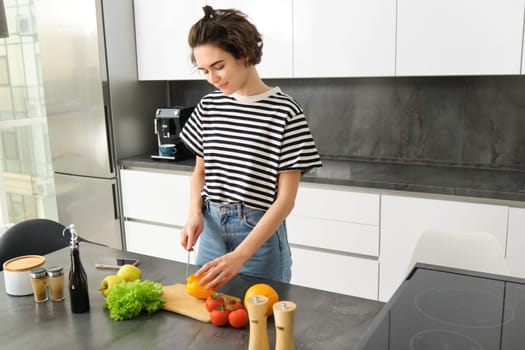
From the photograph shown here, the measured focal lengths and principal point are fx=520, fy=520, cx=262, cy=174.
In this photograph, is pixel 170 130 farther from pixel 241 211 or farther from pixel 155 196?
pixel 241 211

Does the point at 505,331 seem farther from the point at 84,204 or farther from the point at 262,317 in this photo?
the point at 84,204

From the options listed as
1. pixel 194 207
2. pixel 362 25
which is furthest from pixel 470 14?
pixel 194 207

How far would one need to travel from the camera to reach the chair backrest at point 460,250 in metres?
1.61

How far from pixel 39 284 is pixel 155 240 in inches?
74.2

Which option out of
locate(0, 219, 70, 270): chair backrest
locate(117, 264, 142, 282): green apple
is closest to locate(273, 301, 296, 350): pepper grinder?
locate(117, 264, 142, 282): green apple

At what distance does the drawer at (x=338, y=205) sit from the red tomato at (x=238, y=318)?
1.39 meters

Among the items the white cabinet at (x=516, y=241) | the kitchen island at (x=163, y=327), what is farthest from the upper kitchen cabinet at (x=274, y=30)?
the kitchen island at (x=163, y=327)

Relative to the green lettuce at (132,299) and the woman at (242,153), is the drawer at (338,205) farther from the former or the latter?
the green lettuce at (132,299)

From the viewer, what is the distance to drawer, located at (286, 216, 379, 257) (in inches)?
97.0

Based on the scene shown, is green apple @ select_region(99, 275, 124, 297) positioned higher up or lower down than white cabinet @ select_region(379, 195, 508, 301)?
higher up

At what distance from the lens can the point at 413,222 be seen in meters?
2.35

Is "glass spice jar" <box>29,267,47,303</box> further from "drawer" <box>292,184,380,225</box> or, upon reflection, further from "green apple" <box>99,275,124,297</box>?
"drawer" <box>292,184,380,225</box>

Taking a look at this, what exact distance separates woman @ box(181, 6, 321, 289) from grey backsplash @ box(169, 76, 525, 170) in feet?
4.73

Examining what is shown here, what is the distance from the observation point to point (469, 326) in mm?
910
